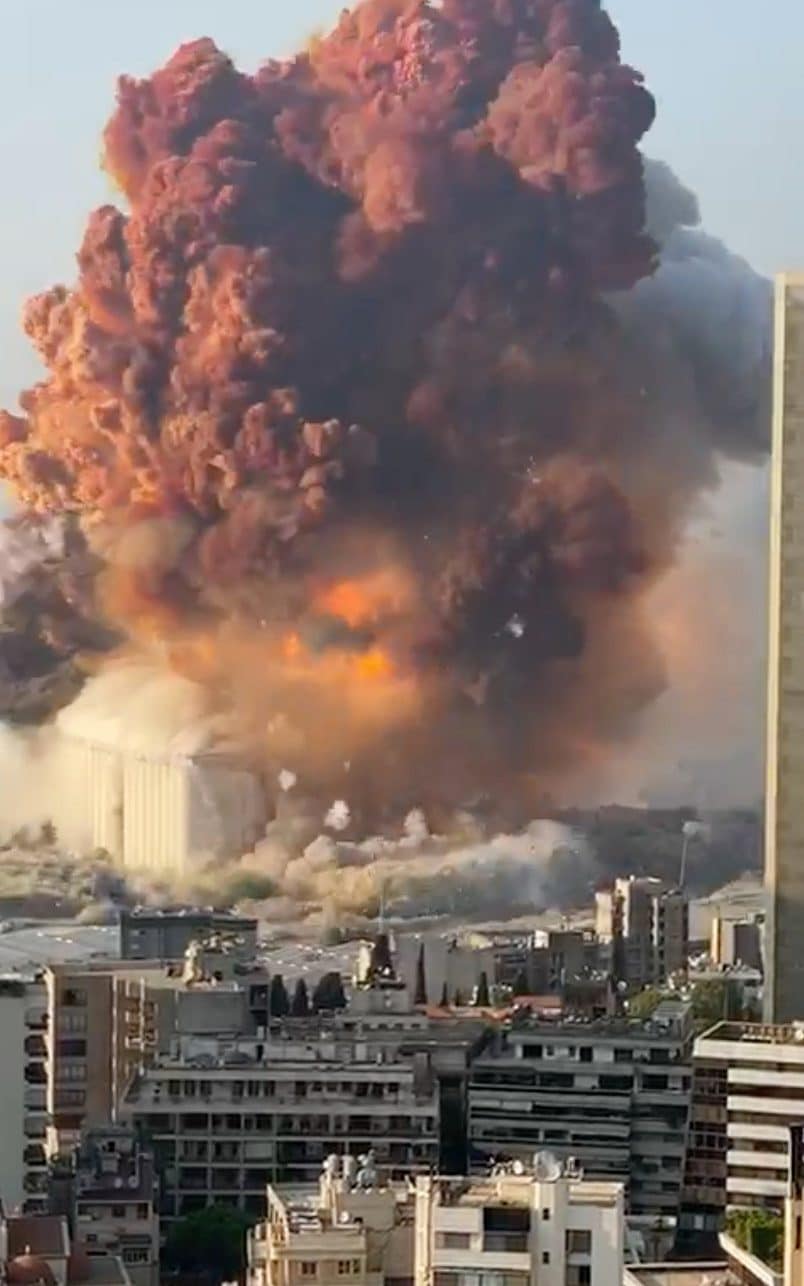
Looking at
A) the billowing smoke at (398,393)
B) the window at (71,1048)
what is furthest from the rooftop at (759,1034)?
the billowing smoke at (398,393)

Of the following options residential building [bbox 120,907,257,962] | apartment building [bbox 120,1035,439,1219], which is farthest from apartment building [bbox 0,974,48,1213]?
residential building [bbox 120,907,257,962]

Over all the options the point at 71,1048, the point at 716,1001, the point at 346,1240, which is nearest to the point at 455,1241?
the point at 346,1240

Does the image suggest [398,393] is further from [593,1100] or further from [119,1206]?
[119,1206]

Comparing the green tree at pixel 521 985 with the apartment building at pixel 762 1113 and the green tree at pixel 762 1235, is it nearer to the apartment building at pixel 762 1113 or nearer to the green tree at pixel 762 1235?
the apartment building at pixel 762 1113

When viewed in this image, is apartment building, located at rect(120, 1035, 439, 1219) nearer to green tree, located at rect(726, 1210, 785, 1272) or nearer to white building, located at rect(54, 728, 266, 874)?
green tree, located at rect(726, 1210, 785, 1272)

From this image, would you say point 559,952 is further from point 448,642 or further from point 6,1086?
point 6,1086
